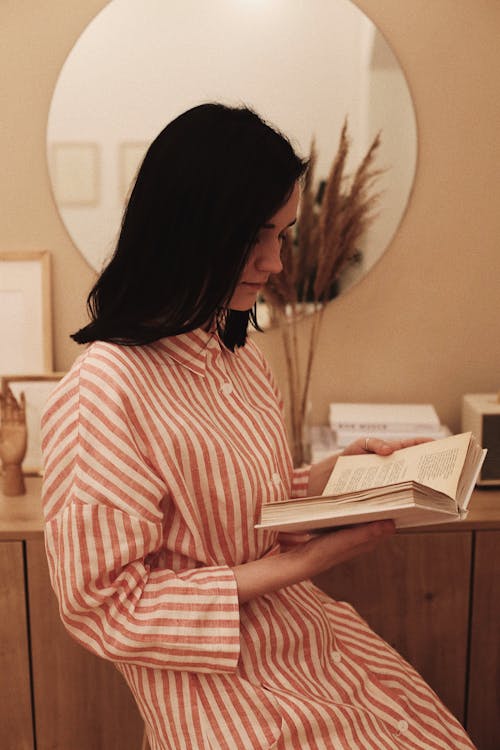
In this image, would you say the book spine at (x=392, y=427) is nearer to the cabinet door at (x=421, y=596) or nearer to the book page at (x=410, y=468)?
the cabinet door at (x=421, y=596)

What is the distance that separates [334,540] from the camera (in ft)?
3.52

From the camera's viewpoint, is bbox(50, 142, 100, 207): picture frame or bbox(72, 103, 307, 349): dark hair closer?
bbox(72, 103, 307, 349): dark hair

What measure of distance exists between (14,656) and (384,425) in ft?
3.23

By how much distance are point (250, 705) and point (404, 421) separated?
3.02 feet

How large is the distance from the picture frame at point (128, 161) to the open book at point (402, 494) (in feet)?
3.29

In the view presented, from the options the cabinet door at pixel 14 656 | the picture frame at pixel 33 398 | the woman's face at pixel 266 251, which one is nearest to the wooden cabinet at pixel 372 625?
the cabinet door at pixel 14 656

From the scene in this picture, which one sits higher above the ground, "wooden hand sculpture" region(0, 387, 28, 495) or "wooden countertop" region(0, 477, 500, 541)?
"wooden hand sculpture" region(0, 387, 28, 495)

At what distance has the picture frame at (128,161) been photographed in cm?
184

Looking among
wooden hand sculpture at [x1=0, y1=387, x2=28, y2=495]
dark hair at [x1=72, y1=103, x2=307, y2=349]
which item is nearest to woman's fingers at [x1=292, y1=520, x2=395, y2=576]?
dark hair at [x1=72, y1=103, x2=307, y2=349]

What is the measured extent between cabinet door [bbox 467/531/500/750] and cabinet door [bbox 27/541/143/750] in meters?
0.76

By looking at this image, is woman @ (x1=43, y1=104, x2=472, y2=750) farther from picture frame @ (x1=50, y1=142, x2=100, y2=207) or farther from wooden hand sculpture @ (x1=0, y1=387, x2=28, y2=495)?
picture frame @ (x1=50, y1=142, x2=100, y2=207)

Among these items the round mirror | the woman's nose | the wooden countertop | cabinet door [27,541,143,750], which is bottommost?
cabinet door [27,541,143,750]

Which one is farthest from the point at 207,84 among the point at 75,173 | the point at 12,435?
the point at 12,435

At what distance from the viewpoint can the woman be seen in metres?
1.00
